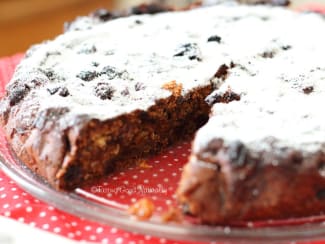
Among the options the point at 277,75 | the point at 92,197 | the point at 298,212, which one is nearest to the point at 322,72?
the point at 277,75

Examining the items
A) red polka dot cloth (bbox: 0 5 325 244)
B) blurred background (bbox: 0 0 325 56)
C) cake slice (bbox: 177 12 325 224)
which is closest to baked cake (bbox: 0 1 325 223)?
cake slice (bbox: 177 12 325 224)

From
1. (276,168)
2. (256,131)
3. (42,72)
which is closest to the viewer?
(276,168)

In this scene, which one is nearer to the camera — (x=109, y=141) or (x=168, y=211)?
(x=168, y=211)

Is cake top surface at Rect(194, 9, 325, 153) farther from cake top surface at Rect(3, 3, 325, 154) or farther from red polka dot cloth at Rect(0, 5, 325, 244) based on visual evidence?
red polka dot cloth at Rect(0, 5, 325, 244)

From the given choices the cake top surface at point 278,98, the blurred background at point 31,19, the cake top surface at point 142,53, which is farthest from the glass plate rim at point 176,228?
the blurred background at point 31,19

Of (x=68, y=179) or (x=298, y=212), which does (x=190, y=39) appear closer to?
(x=68, y=179)

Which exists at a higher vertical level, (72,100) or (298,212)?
(72,100)
